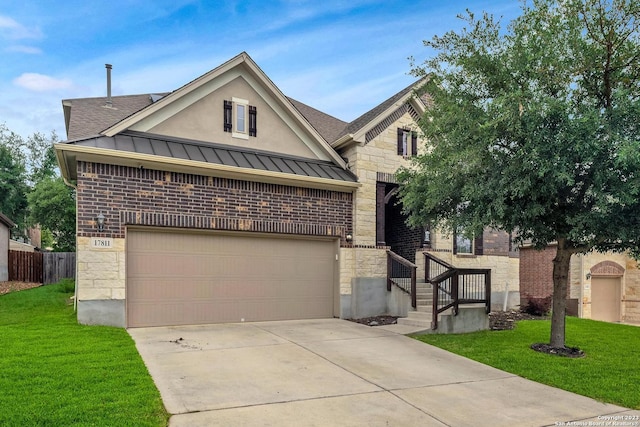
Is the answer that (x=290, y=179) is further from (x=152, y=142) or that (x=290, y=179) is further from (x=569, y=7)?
(x=569, y=7)

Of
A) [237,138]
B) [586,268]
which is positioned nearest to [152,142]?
[237,138]

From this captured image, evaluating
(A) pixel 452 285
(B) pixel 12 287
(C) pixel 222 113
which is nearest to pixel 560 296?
(A) pixel 452 285

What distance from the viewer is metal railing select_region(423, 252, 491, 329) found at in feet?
31.8

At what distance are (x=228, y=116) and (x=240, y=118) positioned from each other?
1.08 feet

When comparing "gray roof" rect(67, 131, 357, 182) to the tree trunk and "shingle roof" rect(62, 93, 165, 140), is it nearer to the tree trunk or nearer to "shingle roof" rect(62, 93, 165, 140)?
"shingle roof" rect(62, 93, 165, 140)

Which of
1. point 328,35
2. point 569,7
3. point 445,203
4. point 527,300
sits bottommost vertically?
point 527,300

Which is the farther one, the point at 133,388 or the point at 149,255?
the point at 149,255

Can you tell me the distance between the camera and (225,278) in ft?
33.9

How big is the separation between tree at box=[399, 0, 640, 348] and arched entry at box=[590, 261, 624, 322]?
12.0 m

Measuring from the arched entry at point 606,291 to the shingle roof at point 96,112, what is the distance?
61.0 feet

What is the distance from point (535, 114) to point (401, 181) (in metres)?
3.78

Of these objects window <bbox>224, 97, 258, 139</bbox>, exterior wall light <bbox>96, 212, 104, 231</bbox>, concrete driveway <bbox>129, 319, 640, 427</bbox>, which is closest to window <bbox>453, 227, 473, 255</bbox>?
concrete driveway <bbox>129, 319, 640, 427</bbox>

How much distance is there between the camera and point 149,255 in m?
9.53

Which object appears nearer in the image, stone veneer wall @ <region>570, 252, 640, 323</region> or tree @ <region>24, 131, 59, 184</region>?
stone veneer wall @ <region>570, 252, 640, 323</region>
